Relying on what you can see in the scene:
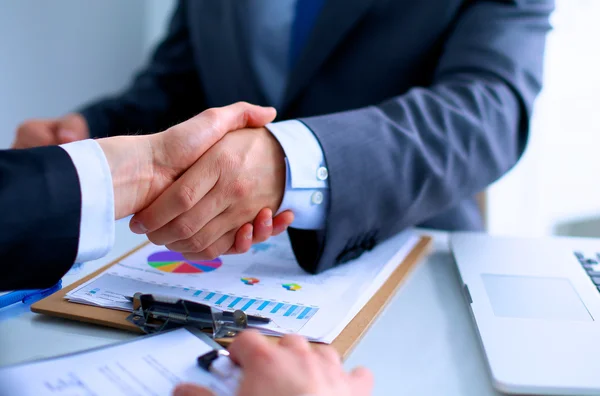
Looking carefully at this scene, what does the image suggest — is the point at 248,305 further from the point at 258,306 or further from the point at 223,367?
the point at 223,367

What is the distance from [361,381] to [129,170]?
27 centimetres

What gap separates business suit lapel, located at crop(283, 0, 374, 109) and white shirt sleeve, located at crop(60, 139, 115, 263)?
49 centimetres

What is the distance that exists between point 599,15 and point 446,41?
1012 millimetres

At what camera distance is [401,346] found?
478mm

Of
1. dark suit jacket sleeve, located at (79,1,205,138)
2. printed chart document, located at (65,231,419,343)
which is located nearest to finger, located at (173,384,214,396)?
printed chart document, located at (65,231,419,343)

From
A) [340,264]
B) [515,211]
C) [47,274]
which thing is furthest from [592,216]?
[47,274]

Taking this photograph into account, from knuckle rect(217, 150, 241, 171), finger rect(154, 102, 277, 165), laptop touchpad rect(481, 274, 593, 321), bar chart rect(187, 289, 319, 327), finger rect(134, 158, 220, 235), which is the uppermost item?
finger rect(154, 102, 277, 165)

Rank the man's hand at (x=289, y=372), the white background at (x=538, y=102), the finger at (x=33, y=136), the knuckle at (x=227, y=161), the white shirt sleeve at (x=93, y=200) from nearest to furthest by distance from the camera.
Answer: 1. the man's hand at (x=289, y=372)
2. the white shirt sleeve at (x=93, y=200)
3. the knuckle at (x=227, y=161)
4. the finger at (x=33, y=136)
5. the white background at (x=538, y=102)

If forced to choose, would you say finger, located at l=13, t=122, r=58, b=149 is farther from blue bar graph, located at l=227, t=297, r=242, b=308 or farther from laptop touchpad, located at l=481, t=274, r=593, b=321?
laptop touchpad, located at l=481, t=274, r=593, b=321

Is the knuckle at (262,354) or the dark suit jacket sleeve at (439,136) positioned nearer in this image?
the knuckle at (262,354)

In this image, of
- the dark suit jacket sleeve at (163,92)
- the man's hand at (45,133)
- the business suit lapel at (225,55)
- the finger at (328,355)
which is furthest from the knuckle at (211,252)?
the dark suit jacket sleeve at (163,92)

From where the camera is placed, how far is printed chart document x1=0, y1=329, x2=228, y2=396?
0.36 meters

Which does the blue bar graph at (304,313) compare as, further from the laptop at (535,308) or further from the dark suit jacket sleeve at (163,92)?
the dark suit jacket sleeve at (163,92)

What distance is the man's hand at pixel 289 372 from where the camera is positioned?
0.33m
